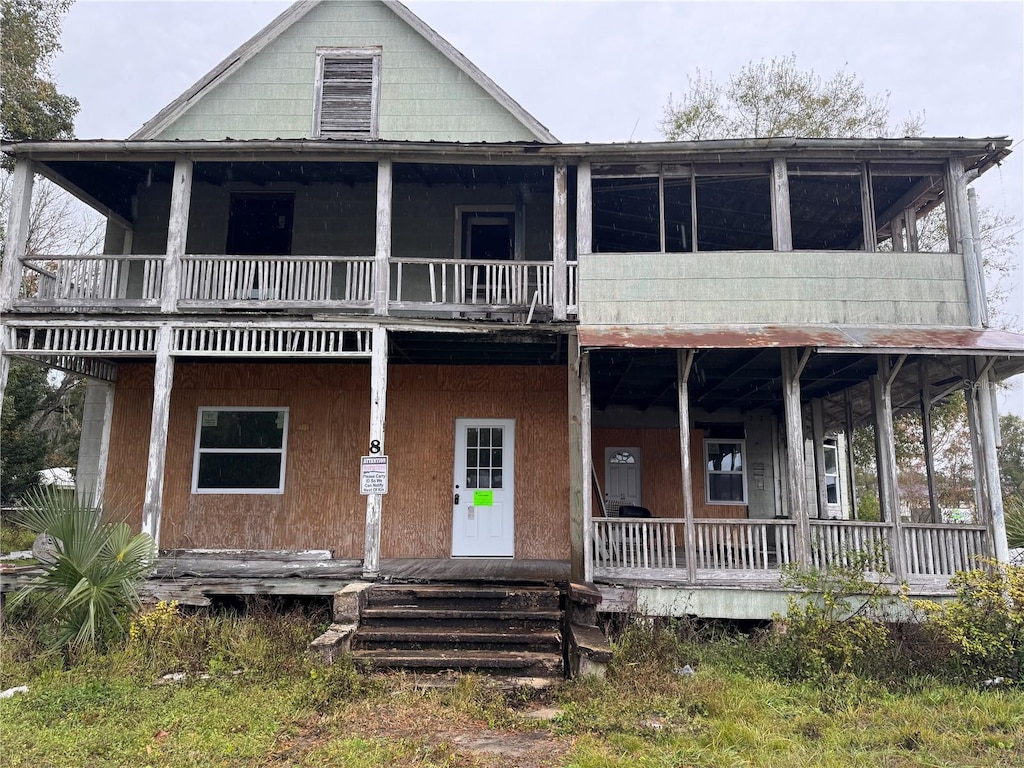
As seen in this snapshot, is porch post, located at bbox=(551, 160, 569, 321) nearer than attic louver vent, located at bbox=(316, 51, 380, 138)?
Yes

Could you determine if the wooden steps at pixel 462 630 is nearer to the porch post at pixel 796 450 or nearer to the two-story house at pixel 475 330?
the two-story house at pixel 475 330

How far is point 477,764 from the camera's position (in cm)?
497

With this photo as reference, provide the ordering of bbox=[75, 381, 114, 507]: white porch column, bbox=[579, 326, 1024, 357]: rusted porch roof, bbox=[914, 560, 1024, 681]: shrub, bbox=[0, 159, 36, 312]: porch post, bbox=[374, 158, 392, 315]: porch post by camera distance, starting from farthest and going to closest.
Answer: bbox=[75, 381, 114, 507]: white porch column < bbox=[0, 159, 36, 312]: porch post < bbox=[374, 158, 392, 315]: porch post < bbox=[579, 326, 1024, 357]: rusted porch roof < bbox=[914, 560, 1024, 681]: shrub

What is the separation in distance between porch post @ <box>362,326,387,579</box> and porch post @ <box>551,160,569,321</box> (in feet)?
8.00

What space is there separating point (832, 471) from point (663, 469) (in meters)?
6.81

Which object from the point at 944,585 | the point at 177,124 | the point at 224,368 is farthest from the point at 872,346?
the point at 177,124

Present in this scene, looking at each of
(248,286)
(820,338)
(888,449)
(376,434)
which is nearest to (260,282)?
(248,286)

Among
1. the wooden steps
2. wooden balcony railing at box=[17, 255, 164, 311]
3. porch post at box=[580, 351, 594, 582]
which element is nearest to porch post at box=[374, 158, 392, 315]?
porch post at box=[580, 351, 594, 582]

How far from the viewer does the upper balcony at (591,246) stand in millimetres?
9023

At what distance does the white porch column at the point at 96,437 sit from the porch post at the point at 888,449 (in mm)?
12144

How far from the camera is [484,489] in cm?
1123

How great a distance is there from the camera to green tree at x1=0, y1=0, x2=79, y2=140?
1922 cm

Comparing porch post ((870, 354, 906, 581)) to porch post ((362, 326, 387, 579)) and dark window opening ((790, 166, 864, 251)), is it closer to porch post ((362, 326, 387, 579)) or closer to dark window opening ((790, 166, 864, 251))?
dark window opening ((790, 166, 864, 251))

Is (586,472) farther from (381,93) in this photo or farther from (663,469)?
(381,93)
